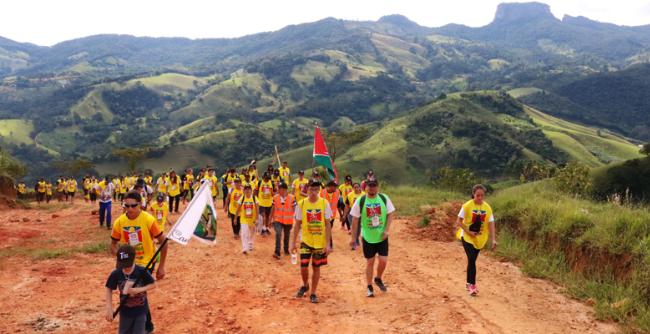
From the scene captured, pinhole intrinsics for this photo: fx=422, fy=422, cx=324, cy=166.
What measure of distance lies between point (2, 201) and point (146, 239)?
17322 mm

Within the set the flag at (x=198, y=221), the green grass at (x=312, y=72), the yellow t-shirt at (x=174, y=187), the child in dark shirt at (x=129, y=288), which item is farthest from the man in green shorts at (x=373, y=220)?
the green grass at (x=312, y=72)

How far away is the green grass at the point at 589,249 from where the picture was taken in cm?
603

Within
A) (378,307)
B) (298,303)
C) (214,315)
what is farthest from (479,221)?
(214,315)

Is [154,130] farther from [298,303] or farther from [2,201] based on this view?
[298,303]

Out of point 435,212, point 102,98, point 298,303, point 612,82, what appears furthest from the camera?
point 612,82

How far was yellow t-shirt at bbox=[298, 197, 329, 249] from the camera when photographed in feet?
20.2

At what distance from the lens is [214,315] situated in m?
5.88

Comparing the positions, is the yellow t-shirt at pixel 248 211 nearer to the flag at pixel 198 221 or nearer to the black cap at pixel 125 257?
the flag at pixel 198 221

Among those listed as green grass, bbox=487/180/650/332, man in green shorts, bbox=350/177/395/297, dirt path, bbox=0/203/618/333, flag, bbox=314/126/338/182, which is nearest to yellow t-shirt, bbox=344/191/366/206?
flag, bbox=314/126/338/182

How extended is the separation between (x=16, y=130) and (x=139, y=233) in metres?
131

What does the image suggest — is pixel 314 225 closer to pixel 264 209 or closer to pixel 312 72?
pixel 264 209

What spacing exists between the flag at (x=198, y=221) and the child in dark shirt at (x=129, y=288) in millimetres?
473

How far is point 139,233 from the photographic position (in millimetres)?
4773

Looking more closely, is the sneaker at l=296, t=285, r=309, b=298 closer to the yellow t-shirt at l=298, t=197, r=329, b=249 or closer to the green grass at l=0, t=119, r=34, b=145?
the yellow t-shirt at l=298, t=197, r=329, b=249
